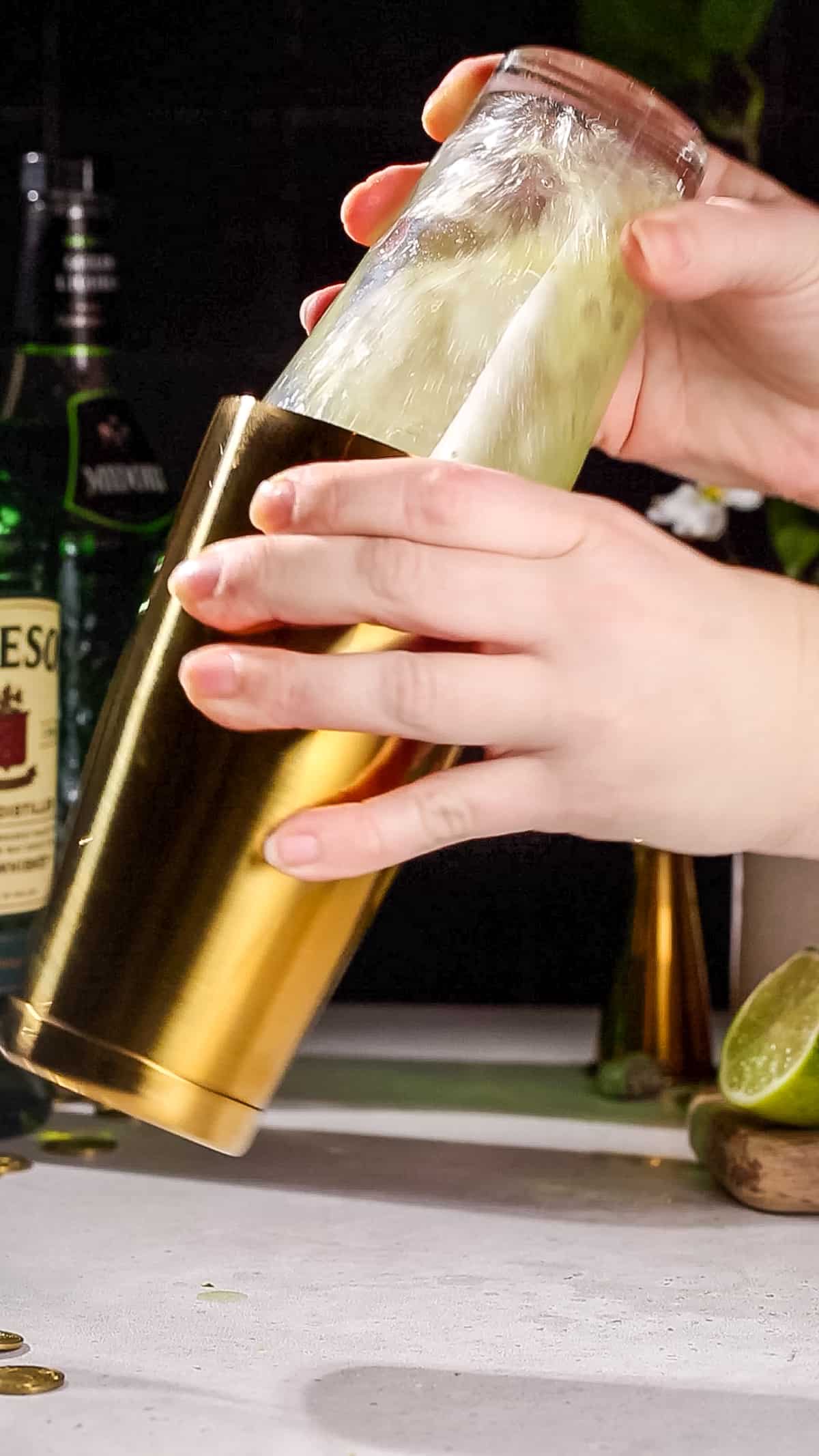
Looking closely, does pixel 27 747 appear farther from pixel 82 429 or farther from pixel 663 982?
pixel 663 982

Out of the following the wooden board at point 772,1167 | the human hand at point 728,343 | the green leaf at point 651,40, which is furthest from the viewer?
the green leaf at point 651,40

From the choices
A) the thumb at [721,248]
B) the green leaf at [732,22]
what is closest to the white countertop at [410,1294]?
the thumb at [721,248]

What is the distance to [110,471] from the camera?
100cm

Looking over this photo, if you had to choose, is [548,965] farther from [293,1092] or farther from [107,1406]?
[107,1406]

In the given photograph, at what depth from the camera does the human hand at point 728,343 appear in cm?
64

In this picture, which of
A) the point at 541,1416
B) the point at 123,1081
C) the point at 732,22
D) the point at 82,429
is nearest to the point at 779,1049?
the point at 541,1416

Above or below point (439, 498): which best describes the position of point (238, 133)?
above

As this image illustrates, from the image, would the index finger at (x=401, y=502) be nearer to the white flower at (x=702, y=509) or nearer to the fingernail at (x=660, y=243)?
the fingernail at (x=660, y=243)

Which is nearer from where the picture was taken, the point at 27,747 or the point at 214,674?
the point at 214,674

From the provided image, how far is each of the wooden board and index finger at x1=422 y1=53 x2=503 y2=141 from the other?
44cm

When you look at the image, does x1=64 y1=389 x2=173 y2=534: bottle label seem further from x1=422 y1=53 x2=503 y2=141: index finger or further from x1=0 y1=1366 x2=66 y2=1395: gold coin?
x1=0 y1=1366 x2=66 y2=1395: gold coin

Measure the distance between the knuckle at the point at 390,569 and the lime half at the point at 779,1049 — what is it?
0.38 meters

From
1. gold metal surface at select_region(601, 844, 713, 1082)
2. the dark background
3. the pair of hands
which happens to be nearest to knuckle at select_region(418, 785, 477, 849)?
the pair of hands

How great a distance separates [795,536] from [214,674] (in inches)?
23.0
